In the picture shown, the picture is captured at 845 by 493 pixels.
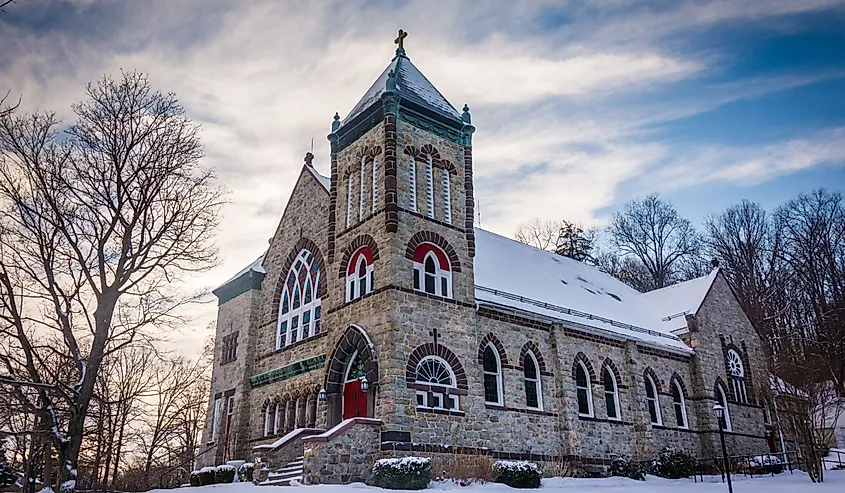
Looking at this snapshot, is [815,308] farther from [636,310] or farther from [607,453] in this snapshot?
[607,453]

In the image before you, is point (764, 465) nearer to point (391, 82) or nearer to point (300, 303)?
point (300, 303)

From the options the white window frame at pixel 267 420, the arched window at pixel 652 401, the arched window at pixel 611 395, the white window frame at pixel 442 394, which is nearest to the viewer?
the white window frame at pixel 442 394

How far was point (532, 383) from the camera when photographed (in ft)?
73.7

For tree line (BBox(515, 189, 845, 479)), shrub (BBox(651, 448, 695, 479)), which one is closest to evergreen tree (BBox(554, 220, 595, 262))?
tree line (BBox(515, 189, 845, 479))

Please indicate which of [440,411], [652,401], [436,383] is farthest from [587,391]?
[440,411]

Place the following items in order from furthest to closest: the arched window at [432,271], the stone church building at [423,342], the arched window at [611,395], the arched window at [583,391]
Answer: the arched window at [611,395]
the arched window at [583,391]
the arched window at [432,271]
the stone church building at [423,342]

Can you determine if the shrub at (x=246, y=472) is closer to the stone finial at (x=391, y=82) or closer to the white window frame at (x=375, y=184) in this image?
the white window frame at (x=375, y=184)

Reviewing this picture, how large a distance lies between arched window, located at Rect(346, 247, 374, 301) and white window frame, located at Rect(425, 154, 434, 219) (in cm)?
243

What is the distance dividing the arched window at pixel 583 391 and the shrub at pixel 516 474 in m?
5.69

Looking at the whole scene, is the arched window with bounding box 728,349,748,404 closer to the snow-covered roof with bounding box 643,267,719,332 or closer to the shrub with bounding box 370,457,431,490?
the snow-covered roof with bounding box 643,267,719,332

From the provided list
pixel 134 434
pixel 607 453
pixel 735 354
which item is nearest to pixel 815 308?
pixel 735 354

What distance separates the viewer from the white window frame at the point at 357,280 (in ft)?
68.6

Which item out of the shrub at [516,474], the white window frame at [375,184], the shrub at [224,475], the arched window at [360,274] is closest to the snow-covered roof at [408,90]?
the white window frame at [375,184]

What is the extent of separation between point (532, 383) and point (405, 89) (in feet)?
36.1
